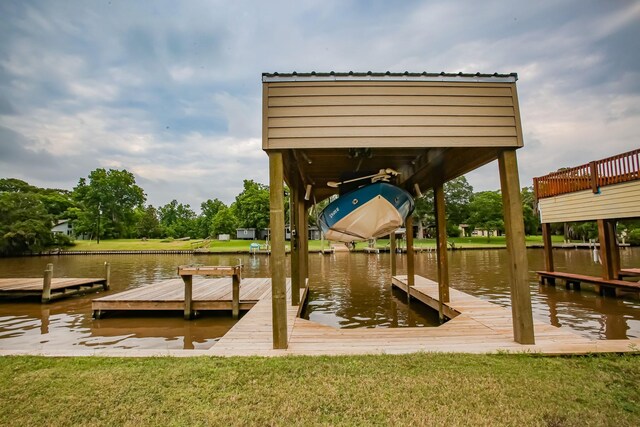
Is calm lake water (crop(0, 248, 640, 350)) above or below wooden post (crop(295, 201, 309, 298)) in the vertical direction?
below

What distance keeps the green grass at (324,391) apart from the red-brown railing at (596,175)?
7.68 meters

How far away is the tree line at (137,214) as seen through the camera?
109 feet

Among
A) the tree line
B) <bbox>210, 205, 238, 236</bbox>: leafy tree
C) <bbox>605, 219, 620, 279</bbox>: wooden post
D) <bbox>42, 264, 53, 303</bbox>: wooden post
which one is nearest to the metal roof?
<bbox>605, 219, 620, 279</bbox>: wooden post

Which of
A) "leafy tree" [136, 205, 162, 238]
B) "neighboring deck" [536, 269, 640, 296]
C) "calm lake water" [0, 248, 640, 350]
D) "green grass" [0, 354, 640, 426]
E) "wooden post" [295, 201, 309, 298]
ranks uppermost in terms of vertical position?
"leafy tree" [136, 205, 162, 238]

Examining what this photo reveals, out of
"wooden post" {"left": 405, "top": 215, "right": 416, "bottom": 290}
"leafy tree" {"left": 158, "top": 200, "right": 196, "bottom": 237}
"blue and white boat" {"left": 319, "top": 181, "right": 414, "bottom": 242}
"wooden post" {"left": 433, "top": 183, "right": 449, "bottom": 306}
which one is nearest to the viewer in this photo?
"blue and white boat" {"left": 319, "top": 181, "right": 414, "bottom": 242}

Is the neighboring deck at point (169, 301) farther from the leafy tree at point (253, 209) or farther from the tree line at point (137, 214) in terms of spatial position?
the leafy tree at point (253, 209)

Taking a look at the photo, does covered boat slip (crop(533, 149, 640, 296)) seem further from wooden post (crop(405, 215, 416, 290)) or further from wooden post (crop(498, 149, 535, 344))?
wooden post (crop(498, 149, 535, 344))

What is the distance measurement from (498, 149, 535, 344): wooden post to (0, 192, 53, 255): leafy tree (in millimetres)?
42446

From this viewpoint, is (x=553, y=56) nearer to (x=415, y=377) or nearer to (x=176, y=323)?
(x=415, y=377)

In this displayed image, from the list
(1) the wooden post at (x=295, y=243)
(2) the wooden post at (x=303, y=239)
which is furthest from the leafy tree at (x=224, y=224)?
(1) the wooden post at (x=295, y=243)

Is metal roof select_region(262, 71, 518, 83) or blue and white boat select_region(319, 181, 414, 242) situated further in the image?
blue and white boat select_region(319, 181, 414, 242)

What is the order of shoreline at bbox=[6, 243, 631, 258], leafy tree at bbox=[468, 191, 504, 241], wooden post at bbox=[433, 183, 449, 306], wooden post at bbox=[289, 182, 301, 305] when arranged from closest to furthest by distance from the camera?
wooden post at bbox=[433, 183, 449, 306], wooden post at bbox=[289, 182, 301, 305], shoreline at bbox=[6, 243, 631, 258], leafy tree at bbox=[468, 191, 504, 241]

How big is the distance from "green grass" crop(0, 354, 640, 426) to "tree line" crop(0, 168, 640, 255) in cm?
3300

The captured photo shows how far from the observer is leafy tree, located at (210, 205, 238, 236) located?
5194cm
